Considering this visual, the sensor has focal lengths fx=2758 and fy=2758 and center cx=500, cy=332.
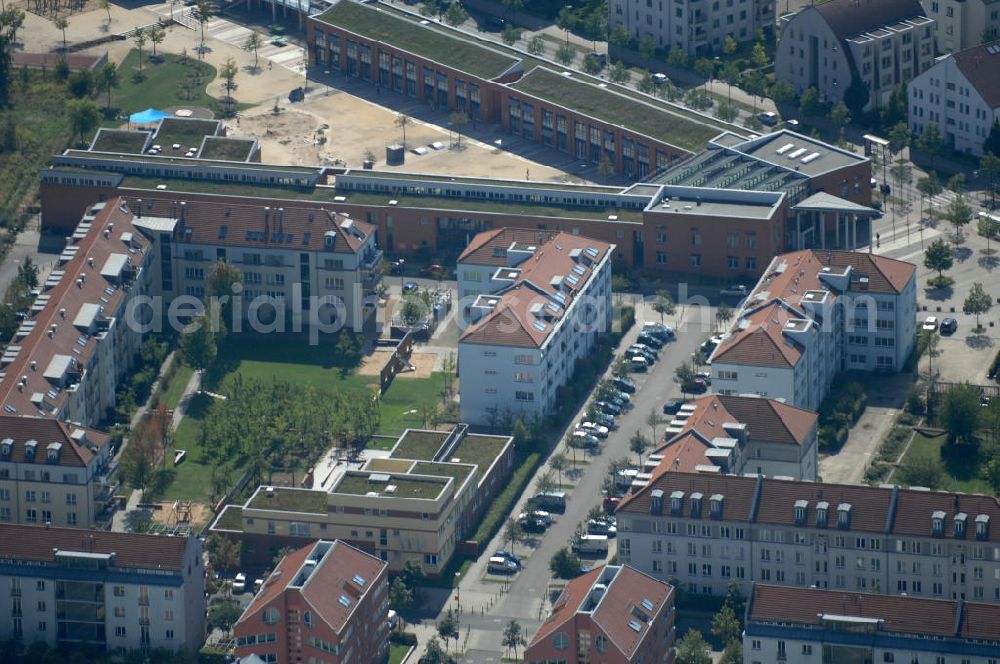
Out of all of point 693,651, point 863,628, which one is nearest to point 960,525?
point 863,628

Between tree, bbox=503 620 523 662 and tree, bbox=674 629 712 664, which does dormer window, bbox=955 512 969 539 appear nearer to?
tree, bbox=674 629 712 664

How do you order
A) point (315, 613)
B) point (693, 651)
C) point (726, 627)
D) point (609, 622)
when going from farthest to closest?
point (726, 627) < point (693, 651) < point (315, 613) < point (609, 622)

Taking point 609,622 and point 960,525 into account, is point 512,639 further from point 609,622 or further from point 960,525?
point 960,525

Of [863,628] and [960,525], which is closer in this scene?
[863,628]

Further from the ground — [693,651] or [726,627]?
[693,651]

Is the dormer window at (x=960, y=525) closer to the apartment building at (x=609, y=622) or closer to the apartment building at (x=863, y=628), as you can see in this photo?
the apartment building at (x=863, y=628)

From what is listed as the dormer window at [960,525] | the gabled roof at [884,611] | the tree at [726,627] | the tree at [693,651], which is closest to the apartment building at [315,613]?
the tree at [693,651]

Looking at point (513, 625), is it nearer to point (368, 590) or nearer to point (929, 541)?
point (368, 590)
